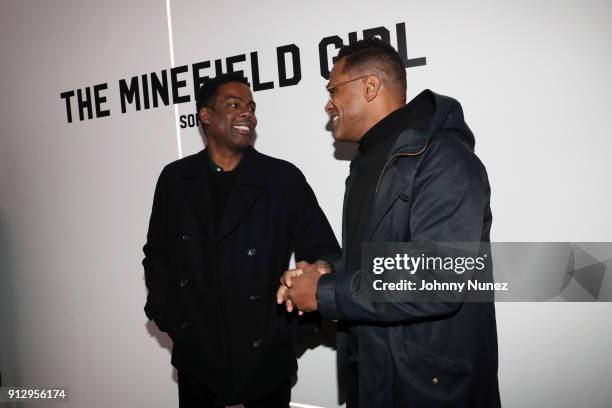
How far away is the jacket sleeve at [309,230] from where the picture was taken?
2432mm

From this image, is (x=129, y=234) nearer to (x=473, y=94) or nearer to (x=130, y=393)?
(x=130, y=393)

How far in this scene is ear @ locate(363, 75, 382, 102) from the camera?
1.86 meters

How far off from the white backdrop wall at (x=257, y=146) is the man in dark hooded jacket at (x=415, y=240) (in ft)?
2.40

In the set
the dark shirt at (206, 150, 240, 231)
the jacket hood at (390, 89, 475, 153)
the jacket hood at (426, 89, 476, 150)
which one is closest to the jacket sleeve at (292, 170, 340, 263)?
the dark shirt at (206, 150, 240, 231)

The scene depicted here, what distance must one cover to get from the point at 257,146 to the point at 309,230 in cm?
79

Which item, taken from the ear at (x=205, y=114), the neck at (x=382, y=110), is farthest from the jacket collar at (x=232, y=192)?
the neck at (x=382, y=110)

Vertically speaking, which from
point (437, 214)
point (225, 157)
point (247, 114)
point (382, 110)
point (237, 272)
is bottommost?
point (237, 272)

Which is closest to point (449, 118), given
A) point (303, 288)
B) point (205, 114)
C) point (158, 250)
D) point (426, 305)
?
point (426, 305)

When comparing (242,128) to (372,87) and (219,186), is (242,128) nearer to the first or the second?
(219,186)

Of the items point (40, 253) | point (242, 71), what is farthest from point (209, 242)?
point (40, 253)

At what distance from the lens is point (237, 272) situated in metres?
2.31

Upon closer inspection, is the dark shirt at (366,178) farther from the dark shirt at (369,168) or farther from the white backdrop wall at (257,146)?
the white backdrop wall at (257,146)

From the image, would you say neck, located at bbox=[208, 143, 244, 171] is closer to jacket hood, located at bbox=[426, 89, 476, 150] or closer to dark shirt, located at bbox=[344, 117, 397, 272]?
dark shirt, located at bbox=[344, 117, 397, 272]

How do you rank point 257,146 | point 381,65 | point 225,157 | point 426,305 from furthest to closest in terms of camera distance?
point 257,146
point 225,157
point 381,65
point 426,305
